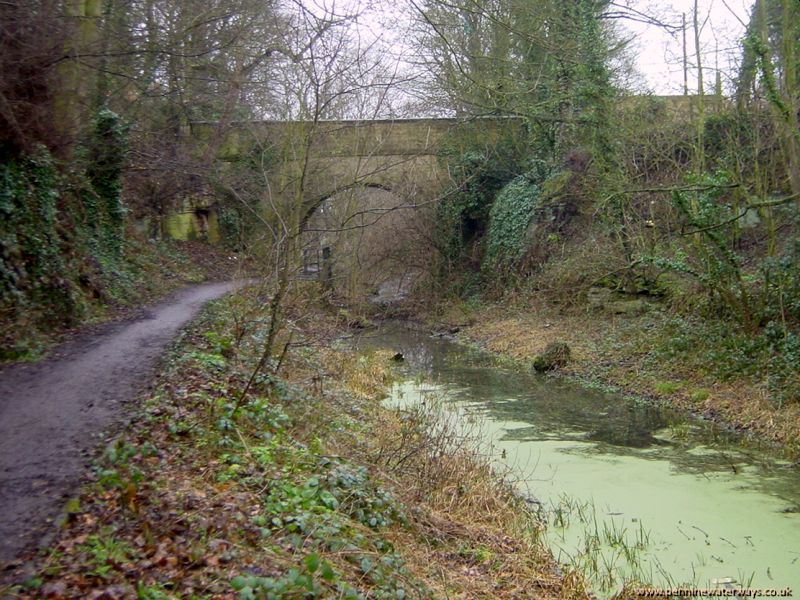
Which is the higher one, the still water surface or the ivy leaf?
the ivy leaf

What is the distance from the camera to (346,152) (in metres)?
16.6

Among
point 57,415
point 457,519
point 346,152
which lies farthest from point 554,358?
point 57,415

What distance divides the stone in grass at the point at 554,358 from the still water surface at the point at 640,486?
73.0 inches

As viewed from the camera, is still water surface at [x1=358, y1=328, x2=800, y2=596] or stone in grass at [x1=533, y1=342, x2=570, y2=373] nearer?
still water surface at [x1=358, y1=328, x2=800, y2=596]

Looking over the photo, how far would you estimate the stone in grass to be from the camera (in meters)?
17.3

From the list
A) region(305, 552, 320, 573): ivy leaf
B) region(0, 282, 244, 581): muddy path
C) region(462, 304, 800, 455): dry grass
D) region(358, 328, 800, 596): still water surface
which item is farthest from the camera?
region(462, 304, 800, 455): dry grass

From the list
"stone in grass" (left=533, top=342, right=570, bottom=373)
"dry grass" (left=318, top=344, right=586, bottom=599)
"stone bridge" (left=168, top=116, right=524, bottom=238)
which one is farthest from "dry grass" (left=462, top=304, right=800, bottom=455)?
"stone bridge" (left=168, top=116, right=524, bottom=238)

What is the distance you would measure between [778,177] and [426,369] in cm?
901

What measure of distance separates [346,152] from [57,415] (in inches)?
433

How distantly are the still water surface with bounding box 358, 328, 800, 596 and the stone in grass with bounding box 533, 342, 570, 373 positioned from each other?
6.09 feet

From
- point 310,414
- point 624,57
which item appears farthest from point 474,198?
point 310,414

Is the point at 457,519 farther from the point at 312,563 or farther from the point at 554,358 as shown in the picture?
the point at 554,358

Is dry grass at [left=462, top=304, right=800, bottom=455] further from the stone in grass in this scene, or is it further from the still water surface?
the still water surface

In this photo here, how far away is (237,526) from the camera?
530 centimetres
